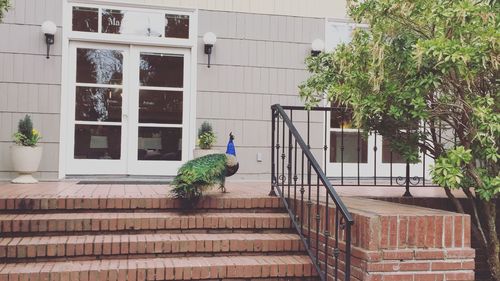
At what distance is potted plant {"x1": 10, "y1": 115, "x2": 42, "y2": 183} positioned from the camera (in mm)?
6250

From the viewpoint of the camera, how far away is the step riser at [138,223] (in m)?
3.87

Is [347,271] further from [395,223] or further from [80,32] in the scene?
[80,32]

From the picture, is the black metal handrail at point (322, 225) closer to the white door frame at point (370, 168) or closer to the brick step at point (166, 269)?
the brick step at point (166, 269)

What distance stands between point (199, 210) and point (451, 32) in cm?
238

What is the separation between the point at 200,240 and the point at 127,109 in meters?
3.64

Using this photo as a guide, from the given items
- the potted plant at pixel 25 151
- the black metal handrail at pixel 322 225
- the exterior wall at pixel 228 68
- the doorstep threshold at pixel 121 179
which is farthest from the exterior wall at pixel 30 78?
the black metal handrail at pixel 322 225

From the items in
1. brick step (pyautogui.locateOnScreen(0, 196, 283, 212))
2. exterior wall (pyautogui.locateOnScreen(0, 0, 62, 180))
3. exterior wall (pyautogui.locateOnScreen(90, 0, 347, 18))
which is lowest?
brick step (pyautogui.locateOnScreen(0, 196, 283, 212))

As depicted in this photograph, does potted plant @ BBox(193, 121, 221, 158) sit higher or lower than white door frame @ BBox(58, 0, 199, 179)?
lower

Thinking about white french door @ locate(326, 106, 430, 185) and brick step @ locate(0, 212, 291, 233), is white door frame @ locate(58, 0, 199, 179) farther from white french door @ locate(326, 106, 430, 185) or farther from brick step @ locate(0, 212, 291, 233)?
brick step @ locate(0, 212, 291, 233)

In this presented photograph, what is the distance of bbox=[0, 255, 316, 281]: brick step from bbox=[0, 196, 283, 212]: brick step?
598 millimetres

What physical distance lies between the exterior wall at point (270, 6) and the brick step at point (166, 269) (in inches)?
172

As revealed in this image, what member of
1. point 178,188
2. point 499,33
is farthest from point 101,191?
point 499,33

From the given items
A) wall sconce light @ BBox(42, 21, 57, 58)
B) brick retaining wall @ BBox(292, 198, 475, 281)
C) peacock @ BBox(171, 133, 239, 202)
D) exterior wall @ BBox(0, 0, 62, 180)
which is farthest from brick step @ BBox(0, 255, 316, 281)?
wall sconce light @ BBox(42, 21, 57, 58)

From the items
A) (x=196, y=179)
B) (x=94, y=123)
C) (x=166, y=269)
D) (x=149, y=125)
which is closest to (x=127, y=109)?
(x=149, y=125)
